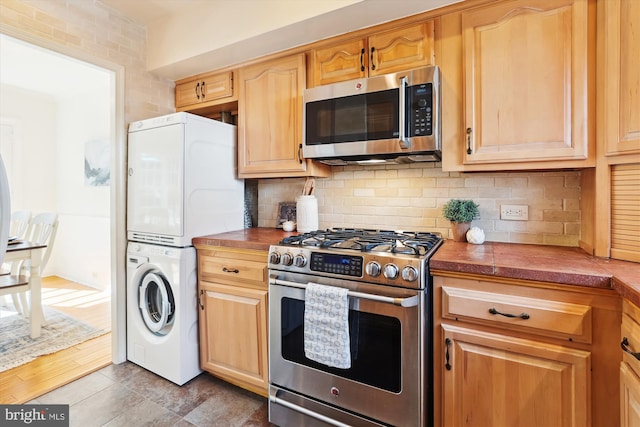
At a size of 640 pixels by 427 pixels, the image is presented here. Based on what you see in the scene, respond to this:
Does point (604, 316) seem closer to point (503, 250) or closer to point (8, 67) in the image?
point (503, 250)

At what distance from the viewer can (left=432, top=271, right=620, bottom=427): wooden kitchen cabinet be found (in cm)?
117

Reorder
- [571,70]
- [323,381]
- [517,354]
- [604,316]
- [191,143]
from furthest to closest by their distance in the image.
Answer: [191,143] < [323,381] < [571,70] < [517,354] < [604,316]

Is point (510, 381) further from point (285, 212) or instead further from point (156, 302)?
point (156, 302)

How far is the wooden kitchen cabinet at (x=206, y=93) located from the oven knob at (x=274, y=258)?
133 centimetres

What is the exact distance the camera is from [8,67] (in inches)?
141

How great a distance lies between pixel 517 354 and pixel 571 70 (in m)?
1.28

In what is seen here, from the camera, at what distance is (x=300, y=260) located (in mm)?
1608

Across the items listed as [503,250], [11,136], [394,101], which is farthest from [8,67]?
[503,250]

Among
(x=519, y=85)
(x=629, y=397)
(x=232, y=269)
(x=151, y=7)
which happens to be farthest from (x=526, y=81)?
(x=151, y=7)

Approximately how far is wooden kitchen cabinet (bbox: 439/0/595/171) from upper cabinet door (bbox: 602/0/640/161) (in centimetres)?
7

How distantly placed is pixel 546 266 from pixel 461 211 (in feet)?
2.02

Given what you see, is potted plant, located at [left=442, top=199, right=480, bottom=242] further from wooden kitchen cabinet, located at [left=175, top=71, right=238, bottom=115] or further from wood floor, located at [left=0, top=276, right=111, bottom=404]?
wood floor, located at [left=0, top=276, right=111, bottom=404]

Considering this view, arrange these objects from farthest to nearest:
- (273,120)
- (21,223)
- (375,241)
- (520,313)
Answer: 1. (21,223)
2. (273,120)
3. (375,241)
4. (520,313)

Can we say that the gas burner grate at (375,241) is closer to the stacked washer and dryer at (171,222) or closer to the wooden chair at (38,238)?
the stacked washer and dryer at (171,222)
